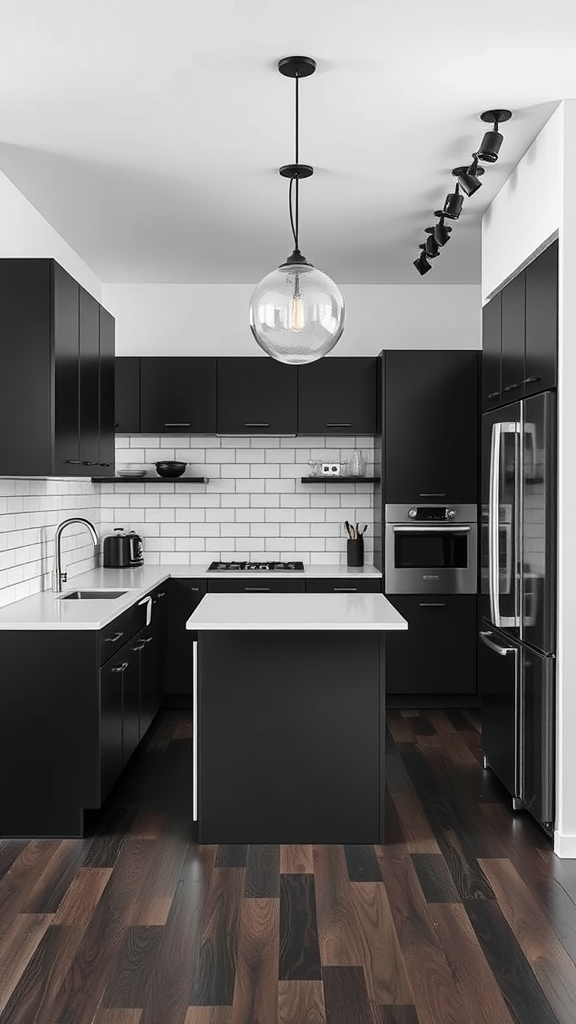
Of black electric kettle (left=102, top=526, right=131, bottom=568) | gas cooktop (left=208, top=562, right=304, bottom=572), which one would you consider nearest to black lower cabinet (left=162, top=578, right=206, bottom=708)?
gas cooktop (left=208, top=562, right=304, bottom=572)

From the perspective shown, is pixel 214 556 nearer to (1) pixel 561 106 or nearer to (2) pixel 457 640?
(2) pixel 457 640

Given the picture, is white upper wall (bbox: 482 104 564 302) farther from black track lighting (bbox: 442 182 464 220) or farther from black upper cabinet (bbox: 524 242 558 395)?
black track lighting (bbox: 442 182 464 220)

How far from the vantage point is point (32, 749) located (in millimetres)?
3738

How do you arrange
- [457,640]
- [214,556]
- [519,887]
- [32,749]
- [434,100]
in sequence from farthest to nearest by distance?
1. [214,556]
2. [457,640]
3. [32,749]
4. [434,100]
5. [519,887]

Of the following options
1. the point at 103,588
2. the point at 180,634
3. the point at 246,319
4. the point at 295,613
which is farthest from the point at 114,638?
the point at 246,319

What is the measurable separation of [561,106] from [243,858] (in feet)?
10.2

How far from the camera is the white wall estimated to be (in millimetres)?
6461

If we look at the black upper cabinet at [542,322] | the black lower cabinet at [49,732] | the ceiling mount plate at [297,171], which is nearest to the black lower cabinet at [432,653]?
the black upper cabinet at [542,322]

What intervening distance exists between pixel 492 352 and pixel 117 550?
292cm

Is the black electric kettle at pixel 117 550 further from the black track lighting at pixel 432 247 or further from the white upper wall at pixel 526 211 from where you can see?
the white upper wall at pixel 526 211

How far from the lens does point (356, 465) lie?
6.33 meters

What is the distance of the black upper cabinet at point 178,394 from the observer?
6.15 metres

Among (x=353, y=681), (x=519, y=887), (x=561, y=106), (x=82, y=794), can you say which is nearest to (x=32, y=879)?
(x=82, y=794)

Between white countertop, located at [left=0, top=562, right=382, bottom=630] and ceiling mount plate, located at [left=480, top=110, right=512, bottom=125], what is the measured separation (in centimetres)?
216
